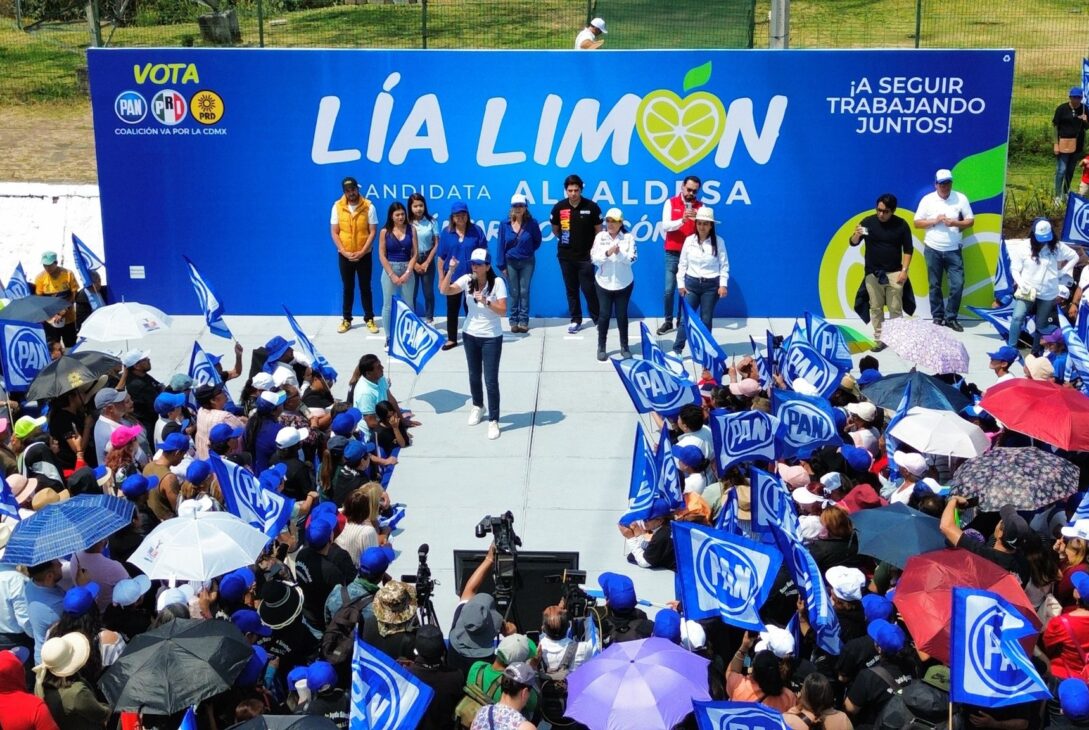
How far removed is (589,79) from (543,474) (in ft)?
18.9

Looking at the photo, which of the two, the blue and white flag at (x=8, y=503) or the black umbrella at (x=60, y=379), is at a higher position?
the black umbrella at (x=60, y=379)

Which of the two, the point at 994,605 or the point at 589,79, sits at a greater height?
the point at 589,79

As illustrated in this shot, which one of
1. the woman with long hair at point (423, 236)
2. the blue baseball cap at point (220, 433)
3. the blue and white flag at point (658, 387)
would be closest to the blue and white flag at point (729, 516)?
the blue and white flag at point (658, 387)

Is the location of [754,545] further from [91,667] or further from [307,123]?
[307,123]

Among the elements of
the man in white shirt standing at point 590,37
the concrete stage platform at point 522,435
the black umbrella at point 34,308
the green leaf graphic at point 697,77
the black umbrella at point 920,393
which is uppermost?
the man in white shirt standing at point 590,37

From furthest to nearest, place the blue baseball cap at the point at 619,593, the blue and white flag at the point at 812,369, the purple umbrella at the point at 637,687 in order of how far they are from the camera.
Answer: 1. the blue and white flag at the point at 812,369
2. the blue baseball cap at the point at 619,593
3. the purple umbrella at the point at 637,687

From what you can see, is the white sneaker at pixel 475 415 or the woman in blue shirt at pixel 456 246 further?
the woman in blue shirt at pixel 456 246

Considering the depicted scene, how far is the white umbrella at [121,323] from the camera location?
1255cm

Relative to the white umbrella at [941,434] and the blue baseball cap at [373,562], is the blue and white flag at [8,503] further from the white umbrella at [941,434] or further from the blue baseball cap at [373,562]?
the white umbrella at [941,434]

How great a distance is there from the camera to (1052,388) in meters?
10.8

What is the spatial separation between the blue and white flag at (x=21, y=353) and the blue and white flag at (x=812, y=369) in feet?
21.6

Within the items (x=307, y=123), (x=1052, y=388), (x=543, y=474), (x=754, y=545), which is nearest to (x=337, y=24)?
(x=307, y=123)

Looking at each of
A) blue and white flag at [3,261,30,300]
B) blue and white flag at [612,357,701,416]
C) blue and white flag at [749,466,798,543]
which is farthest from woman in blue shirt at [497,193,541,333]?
blue and white flag at [749,466,798,543]

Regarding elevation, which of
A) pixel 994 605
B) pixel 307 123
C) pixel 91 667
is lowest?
pixel 91 667
